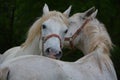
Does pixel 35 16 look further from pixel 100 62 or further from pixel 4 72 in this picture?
pixel 4 72

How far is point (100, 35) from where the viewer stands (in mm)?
6590

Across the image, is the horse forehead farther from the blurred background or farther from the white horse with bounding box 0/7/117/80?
the blurred background

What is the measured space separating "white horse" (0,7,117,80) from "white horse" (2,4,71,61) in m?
0.46

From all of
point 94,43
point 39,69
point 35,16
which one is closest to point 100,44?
point 94,43

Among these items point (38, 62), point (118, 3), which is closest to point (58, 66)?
point (38, 62)

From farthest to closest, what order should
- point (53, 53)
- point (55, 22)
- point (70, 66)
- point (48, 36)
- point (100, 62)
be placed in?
point (55, 22) → point (48, 36) → point (53, 53) → point (100, 62) → point (70, 66)

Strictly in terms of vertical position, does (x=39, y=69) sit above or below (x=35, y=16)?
above

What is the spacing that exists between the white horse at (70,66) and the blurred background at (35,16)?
4245 mm

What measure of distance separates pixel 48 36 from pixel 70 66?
1241 mm

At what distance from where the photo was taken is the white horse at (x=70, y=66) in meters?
4.83

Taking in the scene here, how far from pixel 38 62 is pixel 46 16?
1.82m

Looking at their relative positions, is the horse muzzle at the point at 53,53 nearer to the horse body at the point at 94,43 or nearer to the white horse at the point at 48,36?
the white horse at the point at 48,36

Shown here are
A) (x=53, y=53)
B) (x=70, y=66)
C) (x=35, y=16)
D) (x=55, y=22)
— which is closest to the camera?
(x=70, y=66)

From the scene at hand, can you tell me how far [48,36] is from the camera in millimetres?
6359
